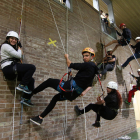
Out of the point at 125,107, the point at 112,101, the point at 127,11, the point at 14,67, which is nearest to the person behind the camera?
the point at 14,67

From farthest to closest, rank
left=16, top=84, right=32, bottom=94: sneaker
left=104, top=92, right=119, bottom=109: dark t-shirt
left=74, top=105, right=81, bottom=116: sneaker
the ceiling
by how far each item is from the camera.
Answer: the ceiling
left=74, top=105, right=81, bottom=116: sneaker
left=104, top=92, right=119, bottom=109: dark t-shirt
left=16, top=84, right=32, bottom=94: sneaker

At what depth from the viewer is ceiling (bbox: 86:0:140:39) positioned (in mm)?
7394

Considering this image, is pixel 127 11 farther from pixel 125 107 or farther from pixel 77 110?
pixel 77 110

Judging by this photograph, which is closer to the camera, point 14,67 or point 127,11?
point 14,67

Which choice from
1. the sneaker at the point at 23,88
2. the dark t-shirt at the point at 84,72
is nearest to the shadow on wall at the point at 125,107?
the dark t-shirt at the point at 84,72

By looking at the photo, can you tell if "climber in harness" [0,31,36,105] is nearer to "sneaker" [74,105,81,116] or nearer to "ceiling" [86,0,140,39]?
"sneaker" [74,105,81,116]

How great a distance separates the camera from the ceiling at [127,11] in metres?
7.39

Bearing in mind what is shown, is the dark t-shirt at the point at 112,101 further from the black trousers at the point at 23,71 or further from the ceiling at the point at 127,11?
the ceiling at the point at 127,11

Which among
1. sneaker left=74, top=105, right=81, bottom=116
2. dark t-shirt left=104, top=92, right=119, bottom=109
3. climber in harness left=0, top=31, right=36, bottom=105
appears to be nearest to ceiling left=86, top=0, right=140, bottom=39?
dark t-shirt left=104, top=92, right=119, bottom=109

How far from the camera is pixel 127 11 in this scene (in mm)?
8047

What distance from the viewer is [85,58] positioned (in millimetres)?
2600

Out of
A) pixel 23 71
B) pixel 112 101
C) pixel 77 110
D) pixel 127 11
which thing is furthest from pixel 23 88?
pixel 127 11

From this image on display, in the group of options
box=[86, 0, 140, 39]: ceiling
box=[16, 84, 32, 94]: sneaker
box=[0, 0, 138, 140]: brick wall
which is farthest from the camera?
box=[86, 0, 140, 39]: ceiling

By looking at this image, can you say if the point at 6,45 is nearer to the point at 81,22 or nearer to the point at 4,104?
the point at 4,104
